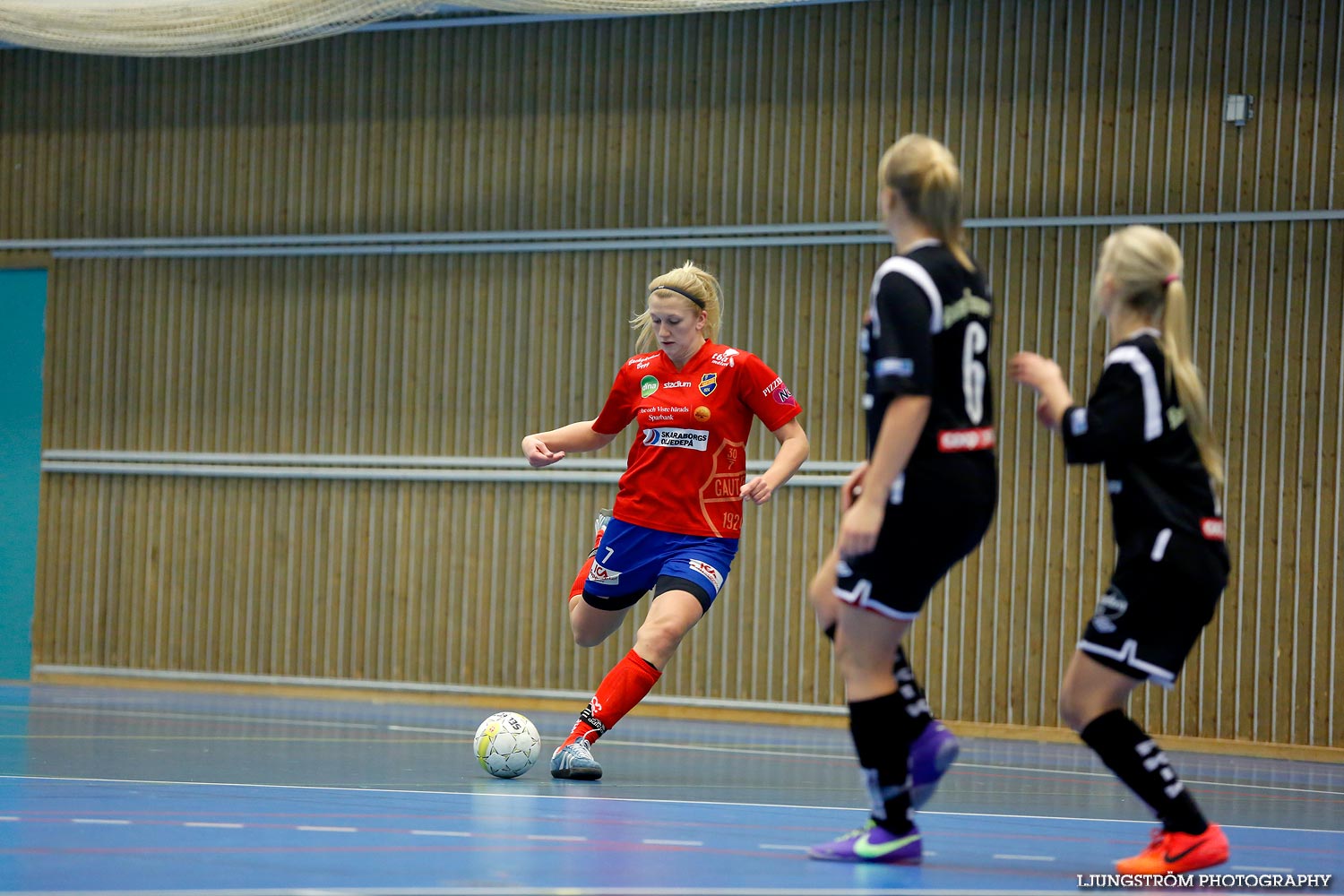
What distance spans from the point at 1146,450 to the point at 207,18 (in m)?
7.59

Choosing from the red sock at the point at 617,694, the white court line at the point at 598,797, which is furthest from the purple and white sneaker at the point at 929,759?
the red sock at the point at 617,694

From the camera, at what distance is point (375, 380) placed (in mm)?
10969

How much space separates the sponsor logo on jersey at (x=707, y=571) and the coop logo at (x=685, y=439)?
44 centimetres

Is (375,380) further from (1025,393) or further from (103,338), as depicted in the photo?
(1025,393)

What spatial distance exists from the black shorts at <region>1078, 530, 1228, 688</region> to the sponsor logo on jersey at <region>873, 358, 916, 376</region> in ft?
2.12

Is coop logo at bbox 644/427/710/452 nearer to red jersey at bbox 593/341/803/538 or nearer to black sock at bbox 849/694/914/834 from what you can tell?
red jersey at bbox 593/341/803/538

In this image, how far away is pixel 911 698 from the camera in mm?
3709

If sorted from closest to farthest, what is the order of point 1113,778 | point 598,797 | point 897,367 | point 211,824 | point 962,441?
1. point 897,367
2. point 962,441
3. point 211,824
4. point 598,797
5. point 1113,778

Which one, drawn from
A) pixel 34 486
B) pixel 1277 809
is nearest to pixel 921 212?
pixel 1277 809

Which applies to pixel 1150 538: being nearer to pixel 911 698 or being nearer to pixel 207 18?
pixel 911 698

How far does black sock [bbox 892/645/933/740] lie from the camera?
3.68 m

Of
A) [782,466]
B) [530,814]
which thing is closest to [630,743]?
[782,466]

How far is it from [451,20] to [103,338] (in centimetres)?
355

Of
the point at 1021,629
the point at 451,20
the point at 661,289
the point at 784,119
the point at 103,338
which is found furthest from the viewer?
the point at 103,338
